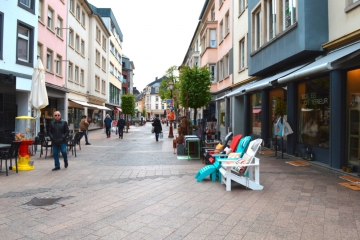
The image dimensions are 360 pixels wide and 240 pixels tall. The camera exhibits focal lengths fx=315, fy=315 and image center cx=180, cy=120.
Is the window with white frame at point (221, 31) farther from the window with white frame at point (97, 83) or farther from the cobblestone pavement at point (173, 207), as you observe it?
the cobblestone pavement at point (173, 207)

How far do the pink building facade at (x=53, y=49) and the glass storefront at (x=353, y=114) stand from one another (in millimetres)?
18198

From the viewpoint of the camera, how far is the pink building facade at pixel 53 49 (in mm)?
20906

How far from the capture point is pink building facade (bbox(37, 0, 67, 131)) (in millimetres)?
20906

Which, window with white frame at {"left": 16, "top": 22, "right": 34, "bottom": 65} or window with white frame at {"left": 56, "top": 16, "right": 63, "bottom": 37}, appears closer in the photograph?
window with white frame at {"left": 16, "top": 22, "right": 34, "bottom": 65}

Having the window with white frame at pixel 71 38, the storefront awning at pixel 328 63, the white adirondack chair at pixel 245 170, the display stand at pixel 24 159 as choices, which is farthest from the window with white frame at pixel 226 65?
the white adirondack chair at pixel 245 170

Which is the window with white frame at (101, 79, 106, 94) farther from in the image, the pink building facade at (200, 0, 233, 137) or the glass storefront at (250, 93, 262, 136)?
the glass storefront at (250, 93, 262, 136)

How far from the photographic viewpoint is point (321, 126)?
1014 centimetres

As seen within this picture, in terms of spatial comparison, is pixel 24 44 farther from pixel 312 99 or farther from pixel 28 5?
pixel 312 99

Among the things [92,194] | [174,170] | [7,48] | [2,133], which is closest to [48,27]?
[7,48]

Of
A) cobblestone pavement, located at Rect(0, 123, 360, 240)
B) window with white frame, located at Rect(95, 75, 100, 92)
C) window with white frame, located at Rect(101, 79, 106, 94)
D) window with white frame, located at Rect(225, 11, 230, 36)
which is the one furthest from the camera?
window with white frame, located at Rect(101, 79, 106, 94)

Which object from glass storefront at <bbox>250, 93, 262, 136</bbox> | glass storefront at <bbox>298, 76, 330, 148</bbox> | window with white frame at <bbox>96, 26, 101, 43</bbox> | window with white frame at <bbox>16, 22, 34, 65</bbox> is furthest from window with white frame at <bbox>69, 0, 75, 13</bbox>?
glass storefront at <bbox>298, 76, 330, 148</bbox>

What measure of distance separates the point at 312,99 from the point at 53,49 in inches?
734

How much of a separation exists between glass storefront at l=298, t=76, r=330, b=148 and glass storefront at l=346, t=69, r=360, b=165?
41.3 inches

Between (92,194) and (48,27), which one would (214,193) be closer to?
(92,194)
